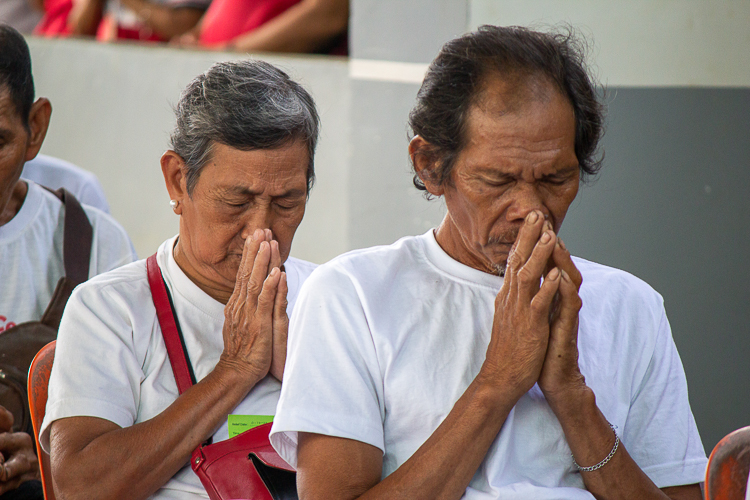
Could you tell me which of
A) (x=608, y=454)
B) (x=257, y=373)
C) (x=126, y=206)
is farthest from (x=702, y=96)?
(x=126, y=206)

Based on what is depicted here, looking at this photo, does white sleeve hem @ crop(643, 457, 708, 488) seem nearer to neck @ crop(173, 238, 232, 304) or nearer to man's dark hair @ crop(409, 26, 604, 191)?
man's dark hair @ crop(409, 26, 604, 191)

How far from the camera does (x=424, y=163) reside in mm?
1966

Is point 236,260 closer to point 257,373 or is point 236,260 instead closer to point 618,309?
point 257,373

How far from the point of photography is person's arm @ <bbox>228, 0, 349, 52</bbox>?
169 inches

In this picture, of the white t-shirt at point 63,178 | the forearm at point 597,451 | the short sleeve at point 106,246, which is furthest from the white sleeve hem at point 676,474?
the white t-shirt at point 63,178

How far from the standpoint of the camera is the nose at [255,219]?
7.32 feet

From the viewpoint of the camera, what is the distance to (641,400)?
6.42 ft

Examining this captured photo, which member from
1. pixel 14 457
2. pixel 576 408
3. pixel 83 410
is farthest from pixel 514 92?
pixel 14 457

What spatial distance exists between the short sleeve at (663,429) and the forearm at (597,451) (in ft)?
0.39

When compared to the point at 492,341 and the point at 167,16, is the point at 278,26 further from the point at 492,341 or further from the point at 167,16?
the point at 492,341

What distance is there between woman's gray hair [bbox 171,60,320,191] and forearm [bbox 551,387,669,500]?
3.45 feet

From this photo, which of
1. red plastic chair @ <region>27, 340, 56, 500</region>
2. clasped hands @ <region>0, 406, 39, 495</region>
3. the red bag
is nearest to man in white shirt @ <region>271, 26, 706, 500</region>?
the red bag

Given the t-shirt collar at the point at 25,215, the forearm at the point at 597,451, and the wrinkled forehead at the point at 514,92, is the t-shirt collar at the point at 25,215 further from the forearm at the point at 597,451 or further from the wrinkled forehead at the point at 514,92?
the forearm at the point at 597,451

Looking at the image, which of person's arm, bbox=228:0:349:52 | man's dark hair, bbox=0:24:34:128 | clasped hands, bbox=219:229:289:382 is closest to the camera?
clasped hands, bbox=219:229:289:382
